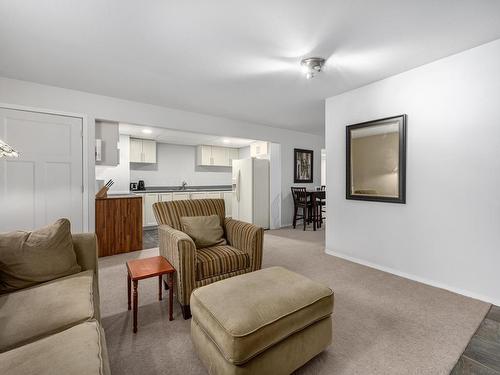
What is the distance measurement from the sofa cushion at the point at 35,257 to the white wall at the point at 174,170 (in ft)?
15.1

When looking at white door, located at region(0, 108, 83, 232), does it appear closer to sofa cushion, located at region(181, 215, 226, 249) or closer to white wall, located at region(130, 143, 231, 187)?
sofa cushion, located at region(181, 215, 226, 249)

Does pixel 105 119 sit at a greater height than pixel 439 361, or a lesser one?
greater

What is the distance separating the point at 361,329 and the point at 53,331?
1.90 meters

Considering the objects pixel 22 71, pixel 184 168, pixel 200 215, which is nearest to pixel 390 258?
pixel 200 215

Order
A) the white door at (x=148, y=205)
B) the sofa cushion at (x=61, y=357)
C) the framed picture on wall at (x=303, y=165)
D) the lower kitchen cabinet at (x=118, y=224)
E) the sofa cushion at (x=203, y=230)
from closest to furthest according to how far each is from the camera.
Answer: the sofa cushion at (x=61, y=357), the sofa cushion at (x=203, y=230), the lower kitchen cabinet at (x=118, y=224), the white door at (x=148, y=205), the framed picture on wall at (x=303, y=165)

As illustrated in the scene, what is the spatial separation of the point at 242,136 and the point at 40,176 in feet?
10.4

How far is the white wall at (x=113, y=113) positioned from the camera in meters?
2.90

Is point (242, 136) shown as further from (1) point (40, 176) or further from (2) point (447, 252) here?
(2) point (447, 252)

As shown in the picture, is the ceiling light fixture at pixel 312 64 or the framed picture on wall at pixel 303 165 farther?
the framed picture on wall at pixel 303 165

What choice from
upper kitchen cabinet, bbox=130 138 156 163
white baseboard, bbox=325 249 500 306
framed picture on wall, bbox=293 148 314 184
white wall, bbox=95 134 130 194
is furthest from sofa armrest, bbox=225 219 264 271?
upper kitchen cabinet, bbox=130 138 156 163

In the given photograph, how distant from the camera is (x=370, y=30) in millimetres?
1917

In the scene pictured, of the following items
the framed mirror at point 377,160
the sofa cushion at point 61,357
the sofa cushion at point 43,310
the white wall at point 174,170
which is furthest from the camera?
the white wall at point 174,170

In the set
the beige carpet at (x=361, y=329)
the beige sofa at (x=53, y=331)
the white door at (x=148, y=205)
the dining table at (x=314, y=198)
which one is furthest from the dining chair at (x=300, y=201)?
the beige sofa at (x=53, y=331)

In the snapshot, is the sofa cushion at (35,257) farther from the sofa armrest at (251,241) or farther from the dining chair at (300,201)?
the dining chair at (300,201)
